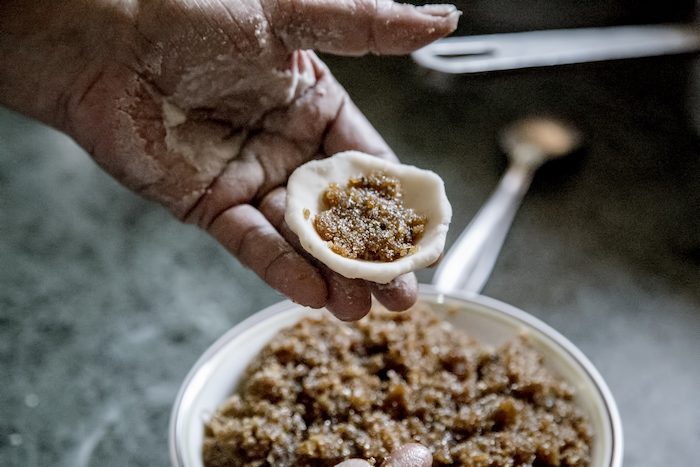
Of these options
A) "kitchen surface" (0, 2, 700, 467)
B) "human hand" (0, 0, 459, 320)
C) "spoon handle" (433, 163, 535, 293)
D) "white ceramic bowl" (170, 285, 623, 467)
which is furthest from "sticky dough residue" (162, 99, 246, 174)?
"spoon handle" (433, 163, 535, 293)

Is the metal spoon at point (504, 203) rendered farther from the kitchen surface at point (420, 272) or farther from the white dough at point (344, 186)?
the white dough at point (344, 186)

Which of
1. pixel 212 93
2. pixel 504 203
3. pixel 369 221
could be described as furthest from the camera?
pixel 504 203

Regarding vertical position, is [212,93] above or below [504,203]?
above

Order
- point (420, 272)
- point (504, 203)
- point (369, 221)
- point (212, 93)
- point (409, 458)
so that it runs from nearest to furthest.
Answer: point (409, 458) < point (369, 221) < point (212, 93) < point (420, 272) < point (504, 203)

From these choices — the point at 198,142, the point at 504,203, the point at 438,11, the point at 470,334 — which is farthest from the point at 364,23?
the point at 504,203

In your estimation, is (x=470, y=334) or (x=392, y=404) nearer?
(x=392, y=404)

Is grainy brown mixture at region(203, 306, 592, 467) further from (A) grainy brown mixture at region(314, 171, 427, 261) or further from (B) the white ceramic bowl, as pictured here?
(A) grainy brown mixture at region(314, 171, 427, 261)

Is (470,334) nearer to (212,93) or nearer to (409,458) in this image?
(409,458)
